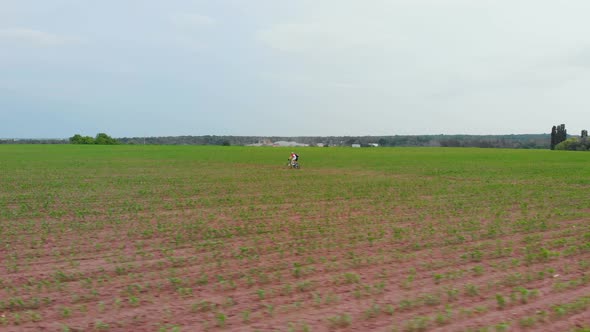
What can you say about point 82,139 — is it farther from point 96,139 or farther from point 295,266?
point 295,266

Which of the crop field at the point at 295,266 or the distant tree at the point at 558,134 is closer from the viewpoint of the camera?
the crop field at the point at 295,266

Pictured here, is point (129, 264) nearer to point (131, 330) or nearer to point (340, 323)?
point (131, 330)

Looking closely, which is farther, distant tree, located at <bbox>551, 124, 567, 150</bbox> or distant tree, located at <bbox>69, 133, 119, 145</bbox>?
distant tree, located at <bbox>69, 133, 119, 145</bbox>

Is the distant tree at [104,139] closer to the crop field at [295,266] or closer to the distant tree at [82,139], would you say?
the distant tree at [82,139]

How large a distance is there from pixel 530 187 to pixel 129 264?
1933 centimetres

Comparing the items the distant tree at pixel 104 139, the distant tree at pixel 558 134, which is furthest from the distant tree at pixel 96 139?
the distant tree at pixel 558 134

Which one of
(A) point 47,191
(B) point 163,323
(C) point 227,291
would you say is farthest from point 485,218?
(A) point 47,191

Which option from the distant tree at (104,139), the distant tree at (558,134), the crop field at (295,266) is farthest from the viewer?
the distant tree at (104,139)

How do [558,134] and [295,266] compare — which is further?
[558,134]

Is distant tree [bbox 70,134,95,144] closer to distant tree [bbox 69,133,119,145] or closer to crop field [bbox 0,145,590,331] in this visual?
distant tree [bbox 69,133,119,145]

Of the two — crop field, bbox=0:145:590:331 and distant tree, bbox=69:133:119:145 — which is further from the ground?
distant tree, bbox=69:133:119:145

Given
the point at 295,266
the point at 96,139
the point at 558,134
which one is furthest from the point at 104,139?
the point at 295,266

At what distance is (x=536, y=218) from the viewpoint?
Answer: 12938 millimetres

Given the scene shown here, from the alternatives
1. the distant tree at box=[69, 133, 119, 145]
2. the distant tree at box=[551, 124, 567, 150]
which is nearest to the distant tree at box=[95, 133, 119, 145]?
the distant tree at box=[69, 133, 119, 145]
